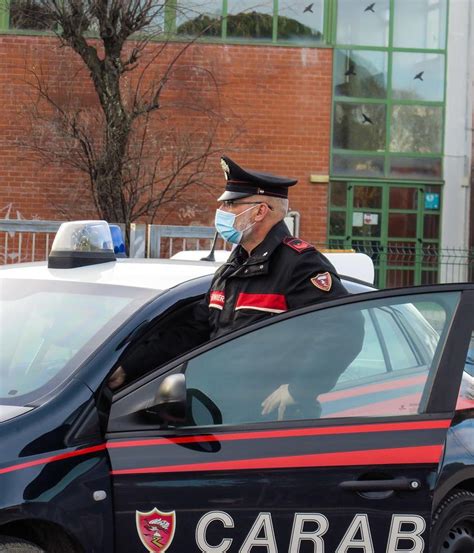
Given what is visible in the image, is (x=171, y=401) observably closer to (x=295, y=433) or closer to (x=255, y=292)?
(x=295, y=433)

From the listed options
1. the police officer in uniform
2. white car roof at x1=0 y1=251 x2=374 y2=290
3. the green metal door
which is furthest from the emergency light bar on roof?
the green metal door

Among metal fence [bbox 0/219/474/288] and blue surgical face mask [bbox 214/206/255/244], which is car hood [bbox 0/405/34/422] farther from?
metal fence [bbox 0/219/474/288]

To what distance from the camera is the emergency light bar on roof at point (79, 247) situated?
392 cm

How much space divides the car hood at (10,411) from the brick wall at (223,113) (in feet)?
38.7

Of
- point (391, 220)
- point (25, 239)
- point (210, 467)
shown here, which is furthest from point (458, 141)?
point (210, 467)

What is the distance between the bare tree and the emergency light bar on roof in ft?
27.6

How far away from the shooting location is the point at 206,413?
306 cm

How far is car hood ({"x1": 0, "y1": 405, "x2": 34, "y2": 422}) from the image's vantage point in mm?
2951

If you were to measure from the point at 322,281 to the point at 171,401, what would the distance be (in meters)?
0.81

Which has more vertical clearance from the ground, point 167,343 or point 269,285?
point 269,285

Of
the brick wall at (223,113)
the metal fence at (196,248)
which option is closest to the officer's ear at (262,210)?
the metal fence at (196,248)

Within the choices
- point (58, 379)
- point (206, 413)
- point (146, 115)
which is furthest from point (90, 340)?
point (146, 115)

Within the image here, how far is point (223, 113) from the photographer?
49.6 feet

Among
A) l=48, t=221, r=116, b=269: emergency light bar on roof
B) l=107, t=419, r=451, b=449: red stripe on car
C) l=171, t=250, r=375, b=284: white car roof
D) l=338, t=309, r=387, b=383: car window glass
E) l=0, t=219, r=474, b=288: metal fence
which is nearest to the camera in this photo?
l=107, t=419, r=451, b=449: red stripe on car
